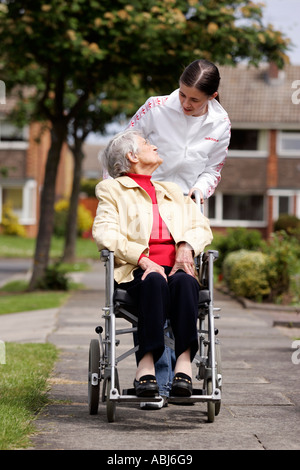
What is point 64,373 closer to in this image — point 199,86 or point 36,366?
point 36,366

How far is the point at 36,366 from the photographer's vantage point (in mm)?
6500

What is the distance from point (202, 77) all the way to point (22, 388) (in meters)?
2.27

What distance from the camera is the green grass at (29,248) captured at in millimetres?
28564

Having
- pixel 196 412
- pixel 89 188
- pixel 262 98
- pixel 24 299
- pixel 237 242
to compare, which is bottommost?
pixel 24 299

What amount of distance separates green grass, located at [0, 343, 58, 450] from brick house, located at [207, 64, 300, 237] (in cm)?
2861

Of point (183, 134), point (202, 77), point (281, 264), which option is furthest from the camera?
point (281, 264)

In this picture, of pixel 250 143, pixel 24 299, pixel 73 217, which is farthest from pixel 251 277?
pixel 250 143

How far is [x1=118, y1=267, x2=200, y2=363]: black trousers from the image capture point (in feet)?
14.2

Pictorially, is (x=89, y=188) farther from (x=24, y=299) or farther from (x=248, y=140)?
(x=24, y=299)

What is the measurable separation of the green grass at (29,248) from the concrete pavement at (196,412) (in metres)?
18.9

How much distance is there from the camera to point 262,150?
1423 inches

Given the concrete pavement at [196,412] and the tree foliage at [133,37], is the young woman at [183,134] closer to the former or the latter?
the concrete pavement at [196,412]

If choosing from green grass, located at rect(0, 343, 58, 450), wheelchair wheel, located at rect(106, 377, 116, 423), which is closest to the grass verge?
green grass, located at rect(0, 343, 58, 450)

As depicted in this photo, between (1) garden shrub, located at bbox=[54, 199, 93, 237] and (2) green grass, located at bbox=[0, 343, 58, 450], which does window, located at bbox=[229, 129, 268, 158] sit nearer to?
(1) garden shrub, located at bbox=[54, 199, 93, 237]
